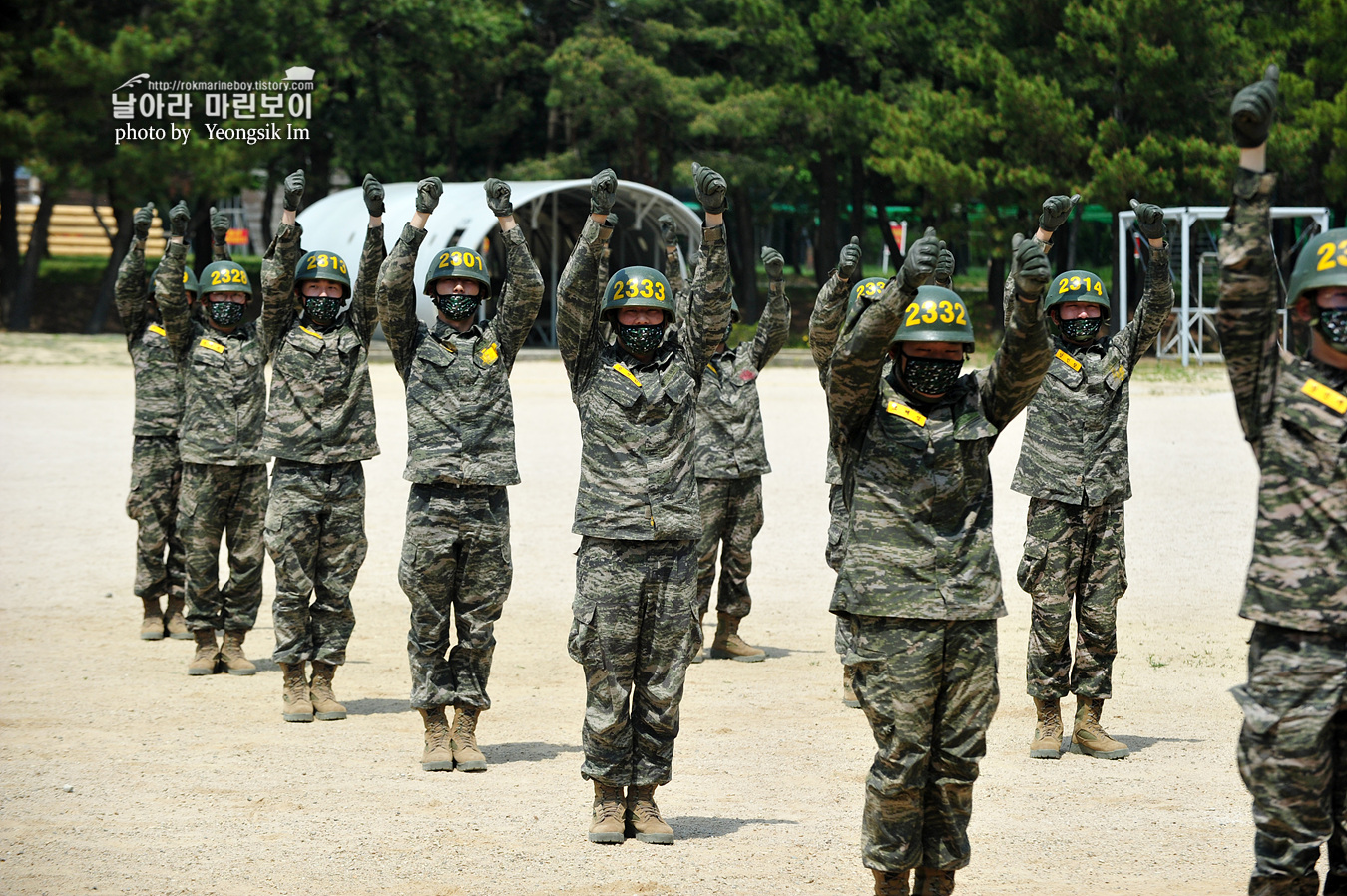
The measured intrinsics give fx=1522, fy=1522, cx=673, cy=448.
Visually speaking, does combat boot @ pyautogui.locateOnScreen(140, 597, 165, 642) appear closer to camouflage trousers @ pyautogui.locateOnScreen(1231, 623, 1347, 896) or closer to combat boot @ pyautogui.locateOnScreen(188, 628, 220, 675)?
combat boot @ pyautogui.locateOnScreen(188, 628, 220, 675)

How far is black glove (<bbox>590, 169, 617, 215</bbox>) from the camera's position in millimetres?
6891

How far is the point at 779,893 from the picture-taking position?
617cm

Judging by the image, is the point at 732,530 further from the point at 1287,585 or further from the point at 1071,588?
the point at 1287,585

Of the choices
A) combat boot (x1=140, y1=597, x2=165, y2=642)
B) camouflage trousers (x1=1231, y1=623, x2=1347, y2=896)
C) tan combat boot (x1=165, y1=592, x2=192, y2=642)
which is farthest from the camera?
tan combat boot (x1=165, y1=592, x2=192, y2=642)

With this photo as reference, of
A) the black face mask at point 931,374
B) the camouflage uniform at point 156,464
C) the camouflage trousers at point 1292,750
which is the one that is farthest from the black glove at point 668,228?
the camouflage uniform at point 156,464

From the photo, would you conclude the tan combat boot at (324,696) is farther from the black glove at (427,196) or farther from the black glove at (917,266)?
the black glove at (917,266)

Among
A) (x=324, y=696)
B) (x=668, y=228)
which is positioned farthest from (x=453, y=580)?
(x=668, y=228)

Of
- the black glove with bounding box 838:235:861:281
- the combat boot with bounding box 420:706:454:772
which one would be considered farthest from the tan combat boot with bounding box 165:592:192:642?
the black glove with bounding box 838:235:861:281

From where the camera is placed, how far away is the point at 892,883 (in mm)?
5527

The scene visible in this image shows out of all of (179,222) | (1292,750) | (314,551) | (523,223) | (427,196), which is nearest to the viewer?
(1292,750)

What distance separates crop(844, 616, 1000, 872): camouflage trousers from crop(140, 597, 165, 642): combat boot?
788cm

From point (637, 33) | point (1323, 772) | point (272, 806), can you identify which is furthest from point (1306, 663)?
point (637, 33)

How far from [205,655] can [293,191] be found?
359cm

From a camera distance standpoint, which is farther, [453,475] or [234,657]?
[234,657]
